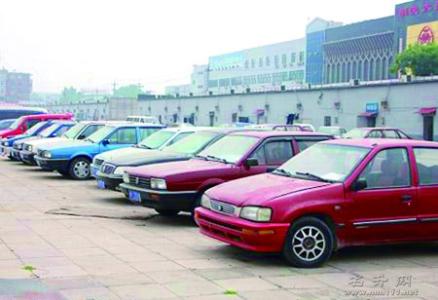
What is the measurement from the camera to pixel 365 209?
25.2 ft

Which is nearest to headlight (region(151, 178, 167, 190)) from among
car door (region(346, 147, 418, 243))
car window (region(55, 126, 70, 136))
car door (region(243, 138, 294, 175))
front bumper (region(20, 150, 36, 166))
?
car door (region(243, 138, 294, 175))

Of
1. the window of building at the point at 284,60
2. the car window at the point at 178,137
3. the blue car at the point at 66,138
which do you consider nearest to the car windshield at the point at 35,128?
the blue car at the point at 66,138

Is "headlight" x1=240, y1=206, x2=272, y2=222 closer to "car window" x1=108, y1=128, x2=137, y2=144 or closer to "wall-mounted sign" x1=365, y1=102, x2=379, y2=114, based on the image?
"car window" x1=108, y1=128, x2=137, y2=144

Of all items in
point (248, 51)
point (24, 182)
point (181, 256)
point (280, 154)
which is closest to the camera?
point (181, 256)

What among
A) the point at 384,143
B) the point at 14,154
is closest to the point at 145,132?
the point at 14,154

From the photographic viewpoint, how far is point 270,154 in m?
10.3

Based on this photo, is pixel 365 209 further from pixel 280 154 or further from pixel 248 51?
pixel 248 51

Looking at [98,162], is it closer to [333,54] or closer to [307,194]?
[307,194]

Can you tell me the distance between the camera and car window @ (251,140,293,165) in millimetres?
10211

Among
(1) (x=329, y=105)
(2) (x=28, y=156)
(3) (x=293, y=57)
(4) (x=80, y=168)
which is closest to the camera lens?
(4) (x=80, y=168)

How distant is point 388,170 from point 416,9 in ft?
209

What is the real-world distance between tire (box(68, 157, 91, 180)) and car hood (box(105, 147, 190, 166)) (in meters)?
3.35

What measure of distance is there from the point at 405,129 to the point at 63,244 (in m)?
33.8

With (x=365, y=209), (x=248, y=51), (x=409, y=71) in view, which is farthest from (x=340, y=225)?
(x=248, y=51)
